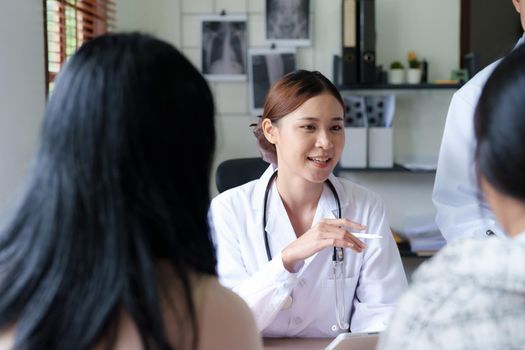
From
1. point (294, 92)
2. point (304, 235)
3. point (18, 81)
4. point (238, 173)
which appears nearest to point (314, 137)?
point (294, 92)

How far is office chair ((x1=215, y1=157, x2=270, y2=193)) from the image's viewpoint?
2.48m

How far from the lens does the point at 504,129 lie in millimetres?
788

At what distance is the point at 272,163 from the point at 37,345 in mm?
1278

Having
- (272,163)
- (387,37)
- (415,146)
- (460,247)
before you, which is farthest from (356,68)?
(460,247)

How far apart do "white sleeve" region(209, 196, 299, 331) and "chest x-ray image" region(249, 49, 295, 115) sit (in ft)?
4.89

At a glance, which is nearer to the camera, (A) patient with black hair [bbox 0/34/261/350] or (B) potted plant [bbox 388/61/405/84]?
(A) patient with black hair [bbox 0/34/261/350]

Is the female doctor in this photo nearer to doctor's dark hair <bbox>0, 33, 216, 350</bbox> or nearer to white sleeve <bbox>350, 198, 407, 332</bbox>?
white sleeve <bbox>350, 198, 407, 332</bbox>

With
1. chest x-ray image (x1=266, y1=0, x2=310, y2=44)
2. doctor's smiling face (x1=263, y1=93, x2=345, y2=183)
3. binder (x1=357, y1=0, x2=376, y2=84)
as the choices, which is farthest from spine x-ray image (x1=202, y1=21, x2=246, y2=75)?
doctor's smiling face (x1=263, y1=93, x2=345, y2=183)

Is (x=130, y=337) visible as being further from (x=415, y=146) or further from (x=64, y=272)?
(x=415, y=146)

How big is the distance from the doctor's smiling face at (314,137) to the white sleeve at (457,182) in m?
0.31

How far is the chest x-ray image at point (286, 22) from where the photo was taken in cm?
323

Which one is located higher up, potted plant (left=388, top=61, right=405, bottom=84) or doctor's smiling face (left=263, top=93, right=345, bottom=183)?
potted plant (left=388, top=61, right=405, bottom=84)

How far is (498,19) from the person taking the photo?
3.19m

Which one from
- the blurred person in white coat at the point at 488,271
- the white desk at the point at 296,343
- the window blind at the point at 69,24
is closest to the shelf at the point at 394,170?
the window blind at the point at 69,24
